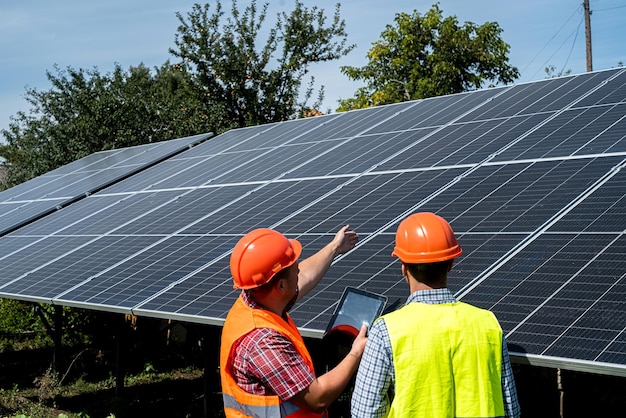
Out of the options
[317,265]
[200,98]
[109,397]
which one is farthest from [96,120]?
[317,265]

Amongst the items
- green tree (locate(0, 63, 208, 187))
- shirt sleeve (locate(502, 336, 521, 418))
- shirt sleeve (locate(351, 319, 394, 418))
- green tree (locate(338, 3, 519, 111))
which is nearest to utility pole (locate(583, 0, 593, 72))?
green tree (locate(338, 3, 519, 111))

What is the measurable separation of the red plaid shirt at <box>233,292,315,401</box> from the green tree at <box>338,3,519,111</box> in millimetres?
29423

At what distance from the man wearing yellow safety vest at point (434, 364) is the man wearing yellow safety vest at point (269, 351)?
223 millimetres

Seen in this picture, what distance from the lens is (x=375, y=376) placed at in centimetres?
393

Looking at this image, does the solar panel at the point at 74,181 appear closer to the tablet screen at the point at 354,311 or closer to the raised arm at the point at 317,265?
the raised arm at the point at 317,265

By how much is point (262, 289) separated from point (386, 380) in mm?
846

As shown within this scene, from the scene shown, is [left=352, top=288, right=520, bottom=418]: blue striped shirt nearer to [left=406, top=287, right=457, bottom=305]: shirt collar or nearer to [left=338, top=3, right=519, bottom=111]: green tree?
[left=406, top=287, right=457, bottom=305]: shirt collar

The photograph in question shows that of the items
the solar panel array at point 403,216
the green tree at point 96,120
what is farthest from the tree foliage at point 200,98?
the solar panel array at point 403,216

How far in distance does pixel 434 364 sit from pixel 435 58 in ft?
99.6

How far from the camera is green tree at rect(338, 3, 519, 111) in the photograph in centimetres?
3297

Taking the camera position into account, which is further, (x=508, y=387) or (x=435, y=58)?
(x=435, y=58)

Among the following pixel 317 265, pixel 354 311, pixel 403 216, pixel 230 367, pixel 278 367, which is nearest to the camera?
pixel 278 367

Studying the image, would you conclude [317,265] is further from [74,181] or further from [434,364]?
[74,181]

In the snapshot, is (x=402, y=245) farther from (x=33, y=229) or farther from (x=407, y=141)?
(x=33, y=229)
